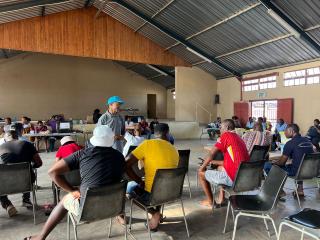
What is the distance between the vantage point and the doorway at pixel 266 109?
1148cm

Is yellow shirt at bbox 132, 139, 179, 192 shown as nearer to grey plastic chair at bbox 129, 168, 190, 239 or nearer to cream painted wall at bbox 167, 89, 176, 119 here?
grey plastic chair at bbox 129, 168, 190, 239

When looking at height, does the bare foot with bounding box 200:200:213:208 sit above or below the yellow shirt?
below

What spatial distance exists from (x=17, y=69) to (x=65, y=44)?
7.07 m

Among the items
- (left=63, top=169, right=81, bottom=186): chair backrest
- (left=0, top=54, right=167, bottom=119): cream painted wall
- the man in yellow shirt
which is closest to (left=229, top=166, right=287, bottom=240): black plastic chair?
the man in yellow shirt

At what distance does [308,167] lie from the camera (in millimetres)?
3732

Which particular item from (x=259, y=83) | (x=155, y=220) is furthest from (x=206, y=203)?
(x=259, y=83)

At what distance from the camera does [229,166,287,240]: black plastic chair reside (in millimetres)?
2572

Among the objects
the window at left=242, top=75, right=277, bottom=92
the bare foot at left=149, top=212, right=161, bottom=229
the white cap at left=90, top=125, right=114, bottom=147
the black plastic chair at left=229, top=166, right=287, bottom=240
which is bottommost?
the bare foot at left=149, top=212, right=161, bottom=229

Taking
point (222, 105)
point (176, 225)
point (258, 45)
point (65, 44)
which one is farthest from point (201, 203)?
point (222, 105)

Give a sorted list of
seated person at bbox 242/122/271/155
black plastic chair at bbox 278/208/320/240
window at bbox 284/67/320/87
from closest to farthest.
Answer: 1. black plastic chair at bbox 278/208/320/240
2. seated person at bbox 242/122/271/155
3. window at bbox 284/67/320/87

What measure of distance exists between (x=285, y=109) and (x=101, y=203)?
1009 cm

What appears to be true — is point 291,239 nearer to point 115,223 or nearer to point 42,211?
point 115,223

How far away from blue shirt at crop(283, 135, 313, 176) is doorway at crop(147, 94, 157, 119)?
16543 millimetres

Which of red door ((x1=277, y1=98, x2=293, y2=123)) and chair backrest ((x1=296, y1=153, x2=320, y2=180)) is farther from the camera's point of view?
red door ((x1=277, y1=98, x2=293, y2=123))
